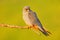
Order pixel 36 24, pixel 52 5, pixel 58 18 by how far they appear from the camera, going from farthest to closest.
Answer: pixel 52 5 < pixel 58 18 < pixel 36 24

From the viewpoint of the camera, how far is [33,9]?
7672 millimetres

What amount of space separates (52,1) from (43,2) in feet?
0.92

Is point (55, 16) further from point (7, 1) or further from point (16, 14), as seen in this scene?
point (7, 1)

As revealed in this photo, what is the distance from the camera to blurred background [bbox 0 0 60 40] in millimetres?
6781

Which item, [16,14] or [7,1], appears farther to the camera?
[7,1]

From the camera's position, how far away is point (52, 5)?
27.6 ft

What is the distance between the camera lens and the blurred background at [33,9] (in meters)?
6.78

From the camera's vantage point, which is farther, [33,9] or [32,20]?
[33,9]

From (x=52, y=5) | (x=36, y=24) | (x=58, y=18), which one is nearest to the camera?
(x=36, y=24)

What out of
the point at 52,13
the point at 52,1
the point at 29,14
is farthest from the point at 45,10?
the point at 29,14

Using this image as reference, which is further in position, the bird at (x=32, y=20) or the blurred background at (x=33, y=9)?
the blurred background at (x=33, y=9)

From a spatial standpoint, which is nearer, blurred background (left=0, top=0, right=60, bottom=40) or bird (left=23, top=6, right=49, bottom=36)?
bird (left=23, top=6, right=49, bottom=36)

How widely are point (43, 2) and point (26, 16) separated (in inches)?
156

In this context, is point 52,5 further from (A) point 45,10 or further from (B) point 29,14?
(B) point 29,14
